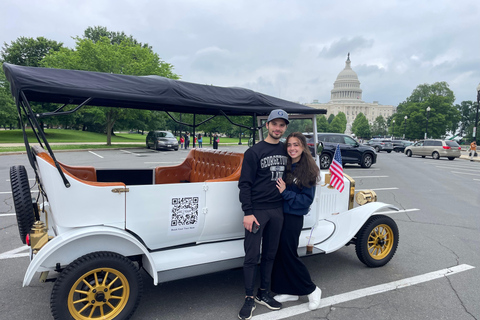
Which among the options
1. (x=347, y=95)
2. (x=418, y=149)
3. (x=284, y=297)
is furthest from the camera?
(x=347, y=95)

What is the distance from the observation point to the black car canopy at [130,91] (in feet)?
7.97

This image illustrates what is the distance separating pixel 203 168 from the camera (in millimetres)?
4516

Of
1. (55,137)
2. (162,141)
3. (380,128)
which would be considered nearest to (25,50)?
(55,137)

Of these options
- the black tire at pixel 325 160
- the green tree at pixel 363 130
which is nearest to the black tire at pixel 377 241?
the black tire at pixel 325 160

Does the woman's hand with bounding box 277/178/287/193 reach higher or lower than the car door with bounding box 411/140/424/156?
higher

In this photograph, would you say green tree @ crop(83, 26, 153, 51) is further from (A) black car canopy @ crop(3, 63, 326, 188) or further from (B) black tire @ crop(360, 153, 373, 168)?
(A) black car canopy @ crop(3, 63, 326, 188)

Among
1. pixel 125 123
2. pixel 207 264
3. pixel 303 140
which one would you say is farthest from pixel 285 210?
pixel 125 123

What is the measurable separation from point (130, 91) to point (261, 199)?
5.01 feet

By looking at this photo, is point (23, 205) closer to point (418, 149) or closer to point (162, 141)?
point (162, 141)

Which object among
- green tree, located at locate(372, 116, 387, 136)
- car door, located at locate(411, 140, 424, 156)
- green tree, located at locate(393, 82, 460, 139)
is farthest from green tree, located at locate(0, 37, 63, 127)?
green tree, located at locate(372, 116, 387, 136)

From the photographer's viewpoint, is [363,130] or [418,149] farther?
[363,130]

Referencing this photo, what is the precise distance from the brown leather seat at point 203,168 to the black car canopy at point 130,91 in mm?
747

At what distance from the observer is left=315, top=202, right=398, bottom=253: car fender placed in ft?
12.2

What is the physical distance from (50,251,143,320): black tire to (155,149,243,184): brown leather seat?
152 cm
